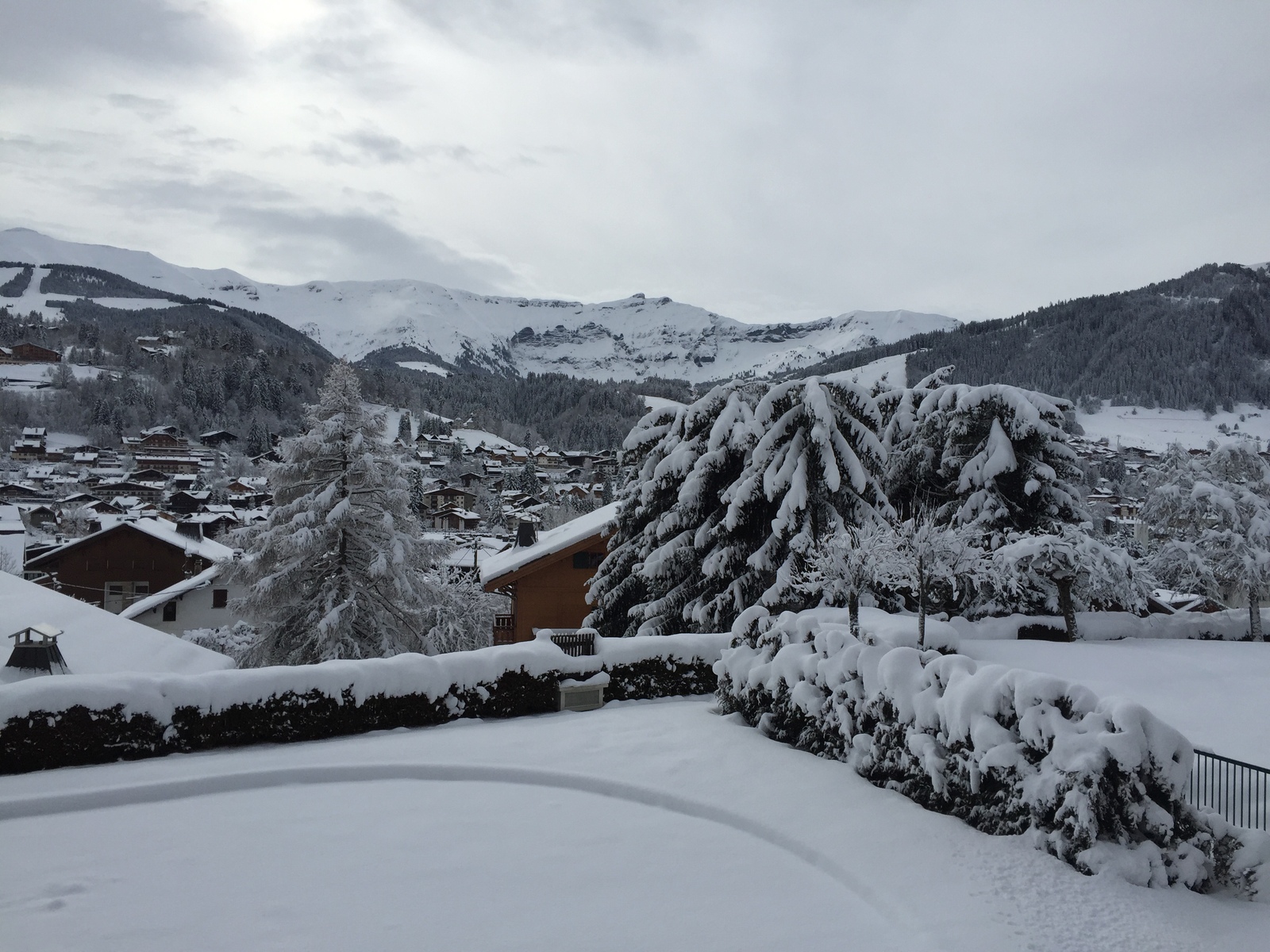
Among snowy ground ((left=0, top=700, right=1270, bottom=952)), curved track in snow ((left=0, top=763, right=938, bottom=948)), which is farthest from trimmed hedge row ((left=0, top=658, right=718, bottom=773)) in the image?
curved track in snow ((left=0, top=763, right=938, bottom=948))

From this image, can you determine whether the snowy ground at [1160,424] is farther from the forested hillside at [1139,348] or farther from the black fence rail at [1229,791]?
the black fence rail at [1229,791]

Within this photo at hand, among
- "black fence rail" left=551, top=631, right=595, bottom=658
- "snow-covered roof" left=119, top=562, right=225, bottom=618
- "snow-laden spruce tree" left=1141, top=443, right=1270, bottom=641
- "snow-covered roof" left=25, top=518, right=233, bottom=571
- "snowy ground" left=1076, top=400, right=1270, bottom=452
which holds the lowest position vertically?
"snow-covered roof" left=119, top=562, right=225, bottom=618

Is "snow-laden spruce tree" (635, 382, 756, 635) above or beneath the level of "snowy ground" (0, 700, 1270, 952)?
above

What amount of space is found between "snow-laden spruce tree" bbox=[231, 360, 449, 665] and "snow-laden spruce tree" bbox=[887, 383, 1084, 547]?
14.0m

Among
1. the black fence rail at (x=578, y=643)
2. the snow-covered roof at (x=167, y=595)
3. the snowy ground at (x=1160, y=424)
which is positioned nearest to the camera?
the black fence rail at (x=578, y=643)

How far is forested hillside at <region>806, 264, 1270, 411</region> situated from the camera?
5773 inches

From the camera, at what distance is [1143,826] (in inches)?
265

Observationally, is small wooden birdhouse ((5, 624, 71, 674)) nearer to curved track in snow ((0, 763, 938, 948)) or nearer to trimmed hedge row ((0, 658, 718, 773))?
trimmed hedge row ((0, 658, 718, 773))

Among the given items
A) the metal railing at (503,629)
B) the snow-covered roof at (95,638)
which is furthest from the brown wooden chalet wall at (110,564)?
the metal railing at (503,629)

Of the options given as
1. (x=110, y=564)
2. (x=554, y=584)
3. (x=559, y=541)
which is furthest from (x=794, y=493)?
(x=110, y=564)

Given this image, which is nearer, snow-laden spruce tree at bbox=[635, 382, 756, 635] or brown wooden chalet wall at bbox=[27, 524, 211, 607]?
snow-laden spruce tree at bbox=[635, 382, 756, 635]

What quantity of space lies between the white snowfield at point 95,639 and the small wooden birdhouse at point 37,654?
945 millimetres

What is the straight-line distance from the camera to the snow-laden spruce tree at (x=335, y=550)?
739 inches

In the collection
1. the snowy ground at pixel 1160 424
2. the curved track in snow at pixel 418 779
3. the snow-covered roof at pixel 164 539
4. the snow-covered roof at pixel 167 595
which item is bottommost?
the snow-covered roof at pixel 167 595
